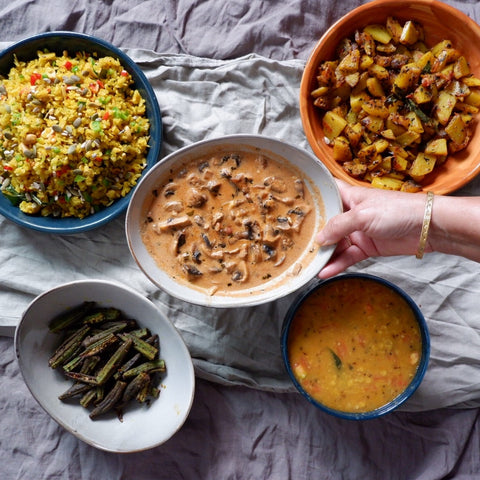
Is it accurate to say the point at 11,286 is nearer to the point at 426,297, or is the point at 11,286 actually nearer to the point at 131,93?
the point at 131,93

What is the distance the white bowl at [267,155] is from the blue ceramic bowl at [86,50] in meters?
0.22

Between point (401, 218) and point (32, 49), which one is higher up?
point (32, 49)

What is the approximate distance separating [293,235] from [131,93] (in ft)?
3.07

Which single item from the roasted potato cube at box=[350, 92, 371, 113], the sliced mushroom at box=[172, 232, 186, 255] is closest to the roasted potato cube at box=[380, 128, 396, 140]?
the roasted potato cube at box=[350, 92, 371, 113]

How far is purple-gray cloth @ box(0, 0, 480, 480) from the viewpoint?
7.66ft

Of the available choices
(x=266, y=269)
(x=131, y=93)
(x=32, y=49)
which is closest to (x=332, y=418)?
(x=266, y=269)

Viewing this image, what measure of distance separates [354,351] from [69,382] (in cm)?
118

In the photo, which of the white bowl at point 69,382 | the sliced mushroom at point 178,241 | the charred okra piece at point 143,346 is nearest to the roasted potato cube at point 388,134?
the sliced mushroom at point 178,241

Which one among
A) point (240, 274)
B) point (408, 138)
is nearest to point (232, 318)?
point (240, 274)

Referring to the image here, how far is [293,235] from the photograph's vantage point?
6.70 ft

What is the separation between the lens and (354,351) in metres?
2.10

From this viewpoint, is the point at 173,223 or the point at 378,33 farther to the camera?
the point at 378,33

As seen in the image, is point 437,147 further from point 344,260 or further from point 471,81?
point 344,260

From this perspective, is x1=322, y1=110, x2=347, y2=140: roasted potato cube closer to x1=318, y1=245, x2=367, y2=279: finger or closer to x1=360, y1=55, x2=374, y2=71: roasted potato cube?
x1=360, y1=55, x2=374, y2=71: roasted potato cube
